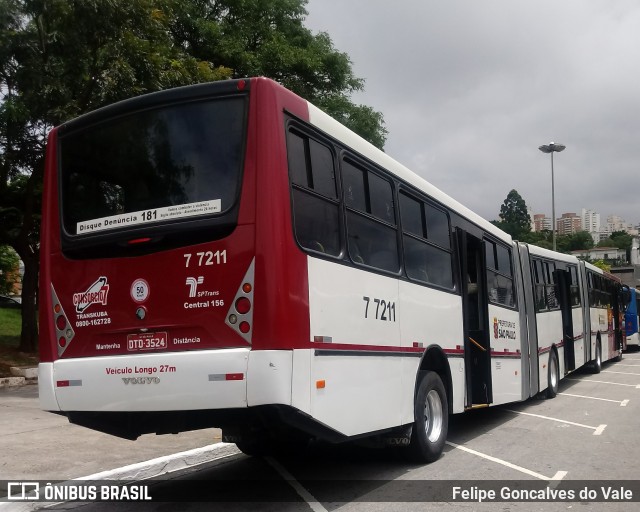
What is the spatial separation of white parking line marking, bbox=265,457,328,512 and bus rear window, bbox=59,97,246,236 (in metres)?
2.69

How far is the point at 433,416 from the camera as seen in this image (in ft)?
26.0

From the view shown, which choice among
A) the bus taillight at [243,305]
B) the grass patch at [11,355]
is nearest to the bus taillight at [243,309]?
the bus taillight at [243,305]

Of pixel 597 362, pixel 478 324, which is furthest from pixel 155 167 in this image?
pixel 597 362

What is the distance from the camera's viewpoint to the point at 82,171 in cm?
618

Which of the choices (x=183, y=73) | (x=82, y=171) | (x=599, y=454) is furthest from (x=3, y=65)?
(x=599, y=454)

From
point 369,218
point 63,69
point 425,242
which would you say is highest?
point 63,69

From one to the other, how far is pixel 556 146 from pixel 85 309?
31.1 metres

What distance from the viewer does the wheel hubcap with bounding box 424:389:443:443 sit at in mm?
7738

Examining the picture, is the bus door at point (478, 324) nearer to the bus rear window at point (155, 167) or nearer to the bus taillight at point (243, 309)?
the bus rear window at point (155, 167)

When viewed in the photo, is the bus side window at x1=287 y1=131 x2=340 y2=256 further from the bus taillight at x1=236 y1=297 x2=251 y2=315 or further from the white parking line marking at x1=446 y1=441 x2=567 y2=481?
the white parking line marking at x1=446 y1=441 x2=567 y2=481

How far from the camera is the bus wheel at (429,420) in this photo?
7328 mm

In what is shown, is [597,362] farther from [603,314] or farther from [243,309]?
[243,309]

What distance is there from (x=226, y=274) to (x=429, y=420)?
377 centimetres

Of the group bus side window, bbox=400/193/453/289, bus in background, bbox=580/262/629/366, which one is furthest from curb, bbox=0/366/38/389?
bus in background, bbox=580/262/629/366
